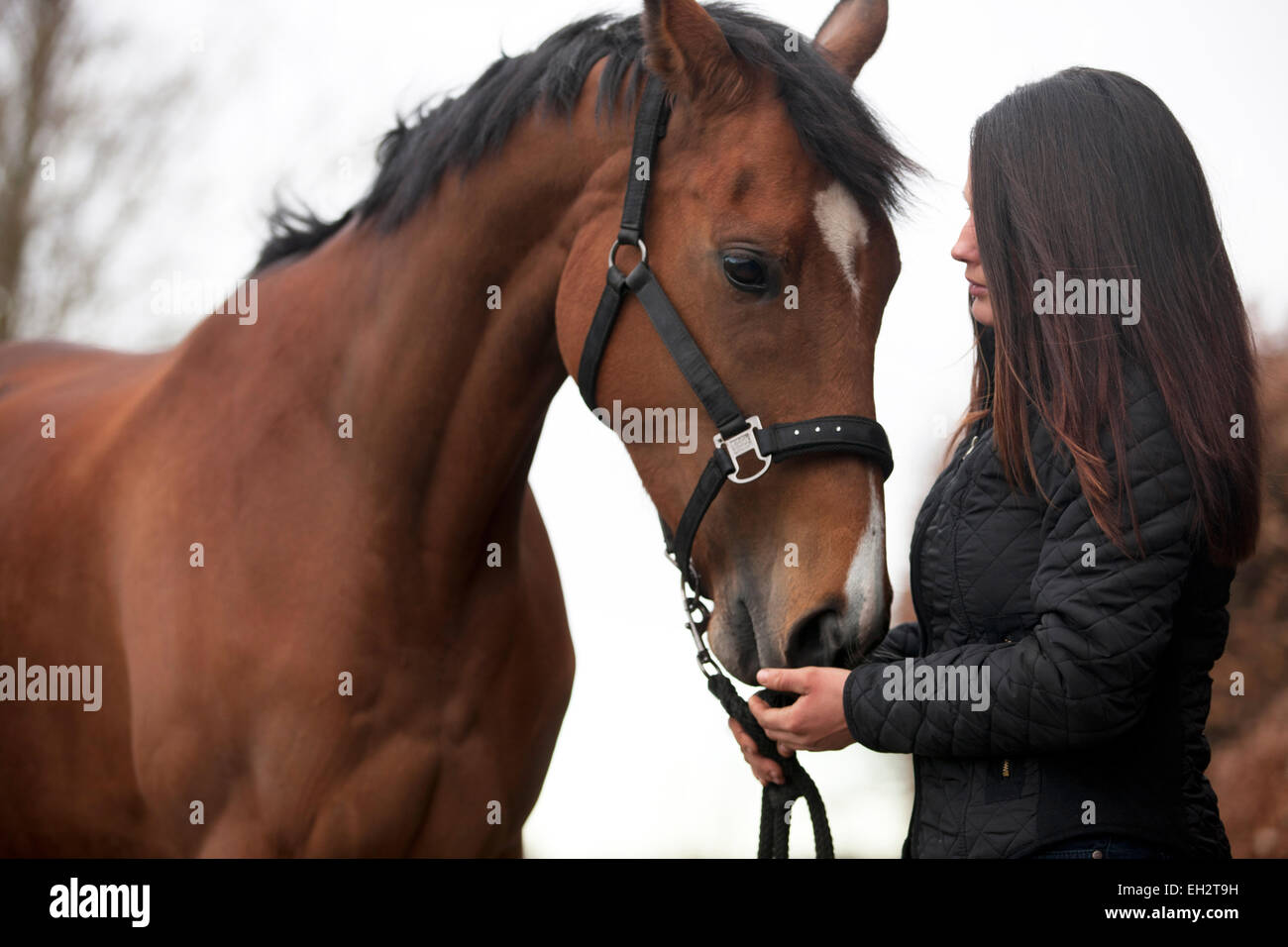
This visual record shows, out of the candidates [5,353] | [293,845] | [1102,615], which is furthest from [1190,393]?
[5,353]

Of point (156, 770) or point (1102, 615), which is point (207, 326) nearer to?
point (156, 770)

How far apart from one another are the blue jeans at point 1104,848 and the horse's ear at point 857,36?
61.1 inches

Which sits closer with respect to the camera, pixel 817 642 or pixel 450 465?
pixel 817 642

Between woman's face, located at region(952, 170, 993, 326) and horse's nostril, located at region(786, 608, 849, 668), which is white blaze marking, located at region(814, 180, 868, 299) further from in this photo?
horse's nostril, located at region(786, 608, 849, 668)

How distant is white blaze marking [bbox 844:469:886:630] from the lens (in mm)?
1482

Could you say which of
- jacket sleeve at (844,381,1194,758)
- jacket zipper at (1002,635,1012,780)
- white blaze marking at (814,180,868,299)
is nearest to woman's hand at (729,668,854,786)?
jacket sleeve at (844,381,1194,758)

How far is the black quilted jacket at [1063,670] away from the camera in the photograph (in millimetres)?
1276

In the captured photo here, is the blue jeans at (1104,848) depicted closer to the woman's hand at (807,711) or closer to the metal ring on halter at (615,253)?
Result: the woman's hand at (807,711)

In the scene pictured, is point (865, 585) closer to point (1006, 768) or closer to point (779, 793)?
point (1006, 768)

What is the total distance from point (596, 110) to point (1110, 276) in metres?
0.97

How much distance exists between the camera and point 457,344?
6.11ft

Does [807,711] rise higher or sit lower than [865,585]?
lower

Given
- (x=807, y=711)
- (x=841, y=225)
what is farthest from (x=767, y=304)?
(x=807, y=711)

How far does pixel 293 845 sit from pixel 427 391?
93cm
